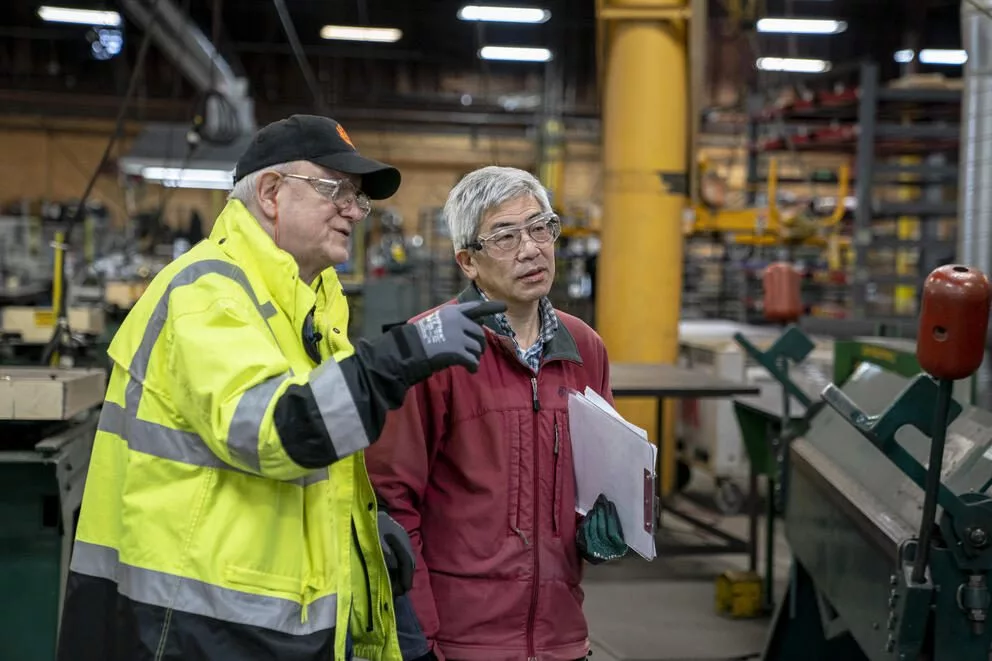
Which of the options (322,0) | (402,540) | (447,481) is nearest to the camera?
(402,540)

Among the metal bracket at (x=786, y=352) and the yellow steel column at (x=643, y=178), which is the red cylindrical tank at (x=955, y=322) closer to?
the metal bracket at (x=786, y=352)

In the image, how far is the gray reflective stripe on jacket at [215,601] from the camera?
53.1 inches

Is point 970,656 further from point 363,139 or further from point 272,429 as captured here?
point 363,139

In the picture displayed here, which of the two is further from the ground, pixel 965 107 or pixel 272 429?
pixel 965 107

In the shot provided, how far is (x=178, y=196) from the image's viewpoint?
1681 cm

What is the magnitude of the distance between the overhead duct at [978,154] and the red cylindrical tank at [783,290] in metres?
0.68

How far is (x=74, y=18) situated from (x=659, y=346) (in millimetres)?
10106

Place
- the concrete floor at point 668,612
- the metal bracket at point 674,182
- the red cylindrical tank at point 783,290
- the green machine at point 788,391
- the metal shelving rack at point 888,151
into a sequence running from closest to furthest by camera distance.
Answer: the green machine at point 788,391, the red cylindrical tank at point 783,290, the concrete floor at point 668,612, the metal bracket at point 674,182, the metal shelving rack at point 888,151

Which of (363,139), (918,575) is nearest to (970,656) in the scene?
(918,575)

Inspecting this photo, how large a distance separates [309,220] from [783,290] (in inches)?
91.6

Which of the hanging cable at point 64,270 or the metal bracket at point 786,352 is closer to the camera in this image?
the metal bracket at point 786,352

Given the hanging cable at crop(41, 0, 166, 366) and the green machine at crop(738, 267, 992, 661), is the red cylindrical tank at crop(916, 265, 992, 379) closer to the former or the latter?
the green machine at crop(738, 267, 992, 661)

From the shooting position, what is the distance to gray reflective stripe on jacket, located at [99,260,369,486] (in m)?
1.27

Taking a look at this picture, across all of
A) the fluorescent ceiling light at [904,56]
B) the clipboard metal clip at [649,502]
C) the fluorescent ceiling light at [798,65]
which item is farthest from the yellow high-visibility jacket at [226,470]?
the fluorescent ceiling light at [904,56]
